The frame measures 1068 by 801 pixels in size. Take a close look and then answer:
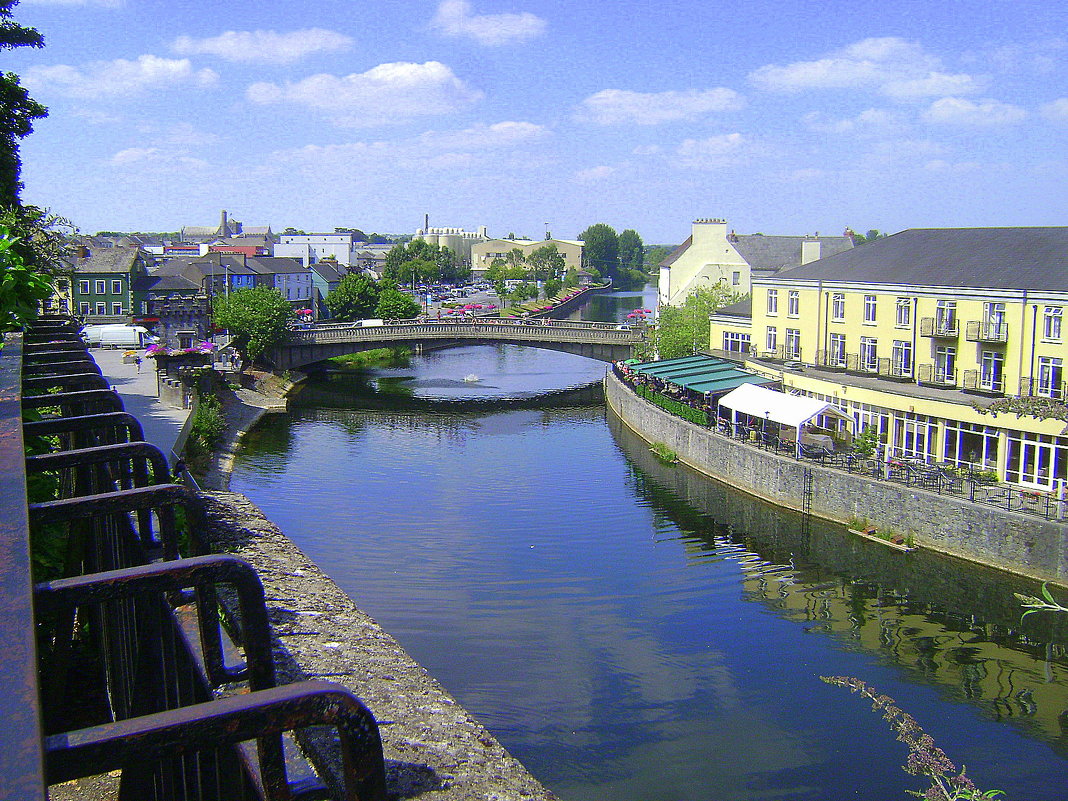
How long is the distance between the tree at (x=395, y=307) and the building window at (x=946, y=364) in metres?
55.0

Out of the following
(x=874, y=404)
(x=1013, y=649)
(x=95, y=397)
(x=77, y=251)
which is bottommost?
(x=1013, y=649)

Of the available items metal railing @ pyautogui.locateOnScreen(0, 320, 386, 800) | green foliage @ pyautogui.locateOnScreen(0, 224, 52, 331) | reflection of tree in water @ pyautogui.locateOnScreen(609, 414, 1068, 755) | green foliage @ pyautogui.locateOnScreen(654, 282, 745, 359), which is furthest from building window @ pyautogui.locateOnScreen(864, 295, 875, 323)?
metal railing @ pyautogui.locateOnScreen(0, 320, 386, 800)

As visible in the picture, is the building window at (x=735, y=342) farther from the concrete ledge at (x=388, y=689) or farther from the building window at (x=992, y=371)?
the concrete ledge at (x=388, y=689)

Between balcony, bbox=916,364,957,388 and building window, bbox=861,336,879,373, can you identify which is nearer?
balcony, bbox=916,364,957,388

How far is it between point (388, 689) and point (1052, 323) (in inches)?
1011

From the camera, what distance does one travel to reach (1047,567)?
22.6m

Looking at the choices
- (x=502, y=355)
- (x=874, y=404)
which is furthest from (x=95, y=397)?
(x=502, y=355)

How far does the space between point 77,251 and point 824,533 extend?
52.1m

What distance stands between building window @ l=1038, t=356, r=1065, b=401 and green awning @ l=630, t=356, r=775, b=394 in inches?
432

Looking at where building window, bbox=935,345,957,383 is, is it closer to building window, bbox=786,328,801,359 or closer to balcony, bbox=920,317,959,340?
balcony, bbox=920,317,959,340

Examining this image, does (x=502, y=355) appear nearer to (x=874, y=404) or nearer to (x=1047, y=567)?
(x=874, y=404)

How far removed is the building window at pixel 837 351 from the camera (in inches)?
1467

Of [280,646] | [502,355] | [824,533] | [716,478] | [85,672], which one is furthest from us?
[502,355]

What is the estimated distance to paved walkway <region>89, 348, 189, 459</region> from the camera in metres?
28.2
